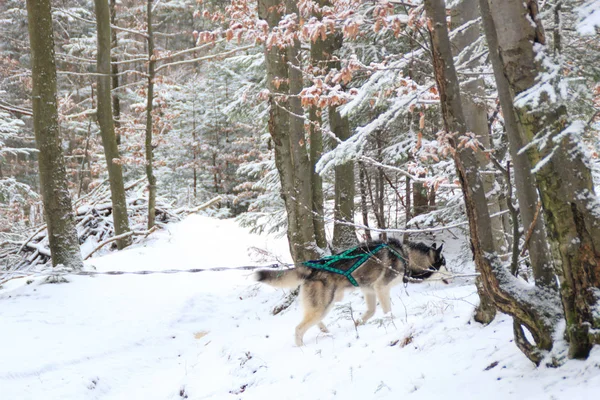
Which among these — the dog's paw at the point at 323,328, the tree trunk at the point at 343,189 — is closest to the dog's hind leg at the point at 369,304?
the dog's paw at the point at 323,328

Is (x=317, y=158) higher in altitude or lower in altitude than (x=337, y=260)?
Result: higher

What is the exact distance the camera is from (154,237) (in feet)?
47.5

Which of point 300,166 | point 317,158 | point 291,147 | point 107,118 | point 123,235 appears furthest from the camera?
point 123,235

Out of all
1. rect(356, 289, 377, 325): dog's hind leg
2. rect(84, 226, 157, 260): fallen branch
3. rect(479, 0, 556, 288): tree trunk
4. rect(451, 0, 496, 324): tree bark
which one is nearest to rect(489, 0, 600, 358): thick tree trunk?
rect(479, 0, 556, 288): tree trunk

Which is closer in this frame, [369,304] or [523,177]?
[523,177]

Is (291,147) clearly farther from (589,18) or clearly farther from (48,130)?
(589,18)

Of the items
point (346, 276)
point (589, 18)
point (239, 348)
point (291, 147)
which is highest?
point (291, 147)

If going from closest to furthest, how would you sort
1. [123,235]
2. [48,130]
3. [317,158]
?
[48,130] < [317,158] < [123,235]

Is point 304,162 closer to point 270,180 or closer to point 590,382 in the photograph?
point 270,180

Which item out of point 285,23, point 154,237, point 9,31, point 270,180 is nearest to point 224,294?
point 270,180

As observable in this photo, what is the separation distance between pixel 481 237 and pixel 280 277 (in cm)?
311

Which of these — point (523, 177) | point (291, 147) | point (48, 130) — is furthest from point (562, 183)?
point (48, 130)

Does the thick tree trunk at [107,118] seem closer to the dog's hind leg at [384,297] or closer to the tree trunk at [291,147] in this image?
the tree trunk at [291,147]

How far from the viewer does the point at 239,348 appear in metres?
6.27
